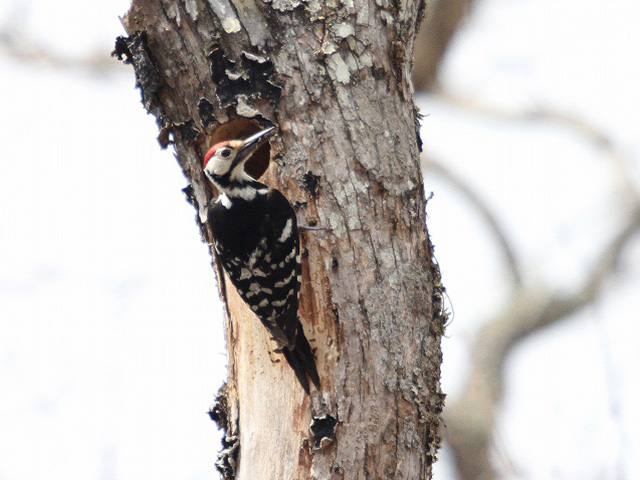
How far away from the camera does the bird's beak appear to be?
3.40m

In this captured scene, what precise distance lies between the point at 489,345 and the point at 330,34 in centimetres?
521

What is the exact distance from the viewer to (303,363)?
3.21 metres

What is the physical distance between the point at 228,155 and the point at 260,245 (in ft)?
→ 1.51

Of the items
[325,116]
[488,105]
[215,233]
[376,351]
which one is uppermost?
[488,105]

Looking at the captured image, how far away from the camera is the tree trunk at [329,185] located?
3217 millimetres

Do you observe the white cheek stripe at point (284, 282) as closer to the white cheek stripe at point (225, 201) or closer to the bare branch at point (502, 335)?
the white cheek stripe at point (225, 201)

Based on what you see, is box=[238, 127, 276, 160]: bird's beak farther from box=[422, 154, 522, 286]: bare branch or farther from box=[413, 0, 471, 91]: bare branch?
box=[422, 154, 522, 286]: bare branch

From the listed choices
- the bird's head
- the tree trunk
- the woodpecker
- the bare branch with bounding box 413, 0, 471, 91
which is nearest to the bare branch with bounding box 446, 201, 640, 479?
the bare branch with bounding box 413, 0, 471, 91

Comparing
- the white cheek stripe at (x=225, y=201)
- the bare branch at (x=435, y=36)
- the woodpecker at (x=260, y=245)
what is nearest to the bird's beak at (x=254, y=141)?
the woodpecker at (x=260, y=245)

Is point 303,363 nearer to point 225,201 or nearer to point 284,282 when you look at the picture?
point 284,282

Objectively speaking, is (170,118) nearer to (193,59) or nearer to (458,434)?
(193,59)

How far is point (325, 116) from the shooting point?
3.37 m

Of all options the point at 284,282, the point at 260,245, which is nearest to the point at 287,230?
the point at 284,282

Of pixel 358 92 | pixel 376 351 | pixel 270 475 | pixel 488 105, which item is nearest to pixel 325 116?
pixel 358 92
